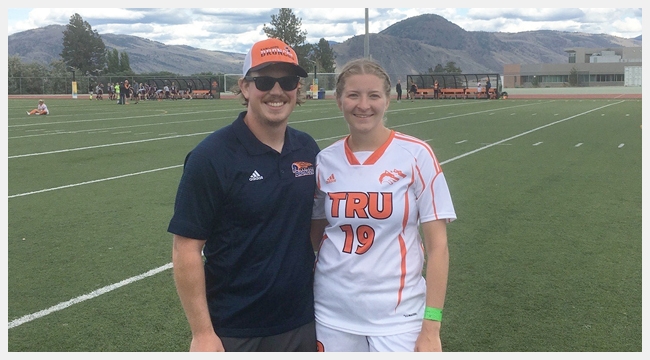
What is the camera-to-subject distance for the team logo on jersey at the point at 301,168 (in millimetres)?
2576

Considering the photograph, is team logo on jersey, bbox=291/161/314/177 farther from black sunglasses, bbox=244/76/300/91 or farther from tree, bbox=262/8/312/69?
tree, bbox=262/8/312/69

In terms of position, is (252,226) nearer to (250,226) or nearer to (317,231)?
(250,226)

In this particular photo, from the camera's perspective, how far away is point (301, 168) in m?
2.60

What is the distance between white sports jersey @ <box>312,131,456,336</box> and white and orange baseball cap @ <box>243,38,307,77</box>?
470 mm

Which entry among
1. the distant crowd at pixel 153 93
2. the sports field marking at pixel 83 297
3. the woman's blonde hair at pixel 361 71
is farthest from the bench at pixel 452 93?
the woman's blonde hair at pixel 361 71

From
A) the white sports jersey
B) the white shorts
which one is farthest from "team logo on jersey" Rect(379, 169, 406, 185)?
the white shorts

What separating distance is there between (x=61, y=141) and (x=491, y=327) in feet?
47.9

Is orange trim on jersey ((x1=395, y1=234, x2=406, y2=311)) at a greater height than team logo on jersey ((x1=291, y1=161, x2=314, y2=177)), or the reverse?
team logo on jersey ((x1=291, y1=161, x2=314, y2=177))

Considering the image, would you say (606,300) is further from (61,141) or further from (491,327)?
(61,141)

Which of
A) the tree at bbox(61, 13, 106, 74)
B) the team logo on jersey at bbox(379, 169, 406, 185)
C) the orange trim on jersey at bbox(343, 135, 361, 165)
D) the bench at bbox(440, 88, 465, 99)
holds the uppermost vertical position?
the tree at bbox(61, 13, 106, 74)

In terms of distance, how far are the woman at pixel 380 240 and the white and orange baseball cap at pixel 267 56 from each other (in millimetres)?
262

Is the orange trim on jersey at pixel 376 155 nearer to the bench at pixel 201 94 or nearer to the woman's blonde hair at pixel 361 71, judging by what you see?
the woman's blonde hair at pixel 361 71

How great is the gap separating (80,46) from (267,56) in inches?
5017

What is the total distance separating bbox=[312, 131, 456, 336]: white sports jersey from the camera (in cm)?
249
